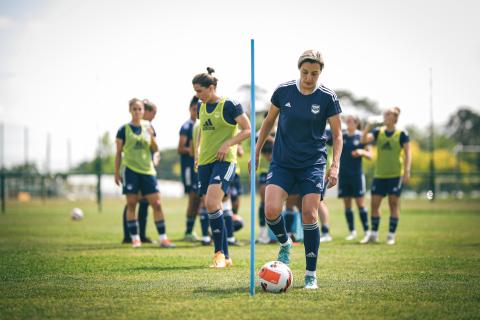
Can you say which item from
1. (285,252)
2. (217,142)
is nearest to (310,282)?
(285,252)

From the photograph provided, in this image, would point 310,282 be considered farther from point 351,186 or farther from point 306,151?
point 351,186

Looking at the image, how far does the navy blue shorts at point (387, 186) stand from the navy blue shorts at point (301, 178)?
6.07m

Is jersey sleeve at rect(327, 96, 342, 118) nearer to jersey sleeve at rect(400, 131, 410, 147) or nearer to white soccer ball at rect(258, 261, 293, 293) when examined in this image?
white soccer ball at rect(258, 261, 293, 293)

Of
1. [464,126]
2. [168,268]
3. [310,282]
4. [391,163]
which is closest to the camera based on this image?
[310,282]

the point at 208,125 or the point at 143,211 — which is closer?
the point at 208,125

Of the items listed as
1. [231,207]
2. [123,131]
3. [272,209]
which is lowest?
[231,207]

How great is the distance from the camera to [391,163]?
42.0 ft

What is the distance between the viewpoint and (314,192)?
6.85m

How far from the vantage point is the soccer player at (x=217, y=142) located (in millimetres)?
8781

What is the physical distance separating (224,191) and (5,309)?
12.4 ft

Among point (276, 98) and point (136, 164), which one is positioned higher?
point (276, 98)

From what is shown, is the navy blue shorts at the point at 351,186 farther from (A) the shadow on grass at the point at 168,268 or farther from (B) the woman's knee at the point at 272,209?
(B) the woman's knee at the point at 272,209

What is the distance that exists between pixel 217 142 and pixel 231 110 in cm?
49

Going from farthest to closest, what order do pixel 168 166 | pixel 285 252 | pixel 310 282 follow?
pixel 168 166 → pixel 285 252 → pixel 310 282
